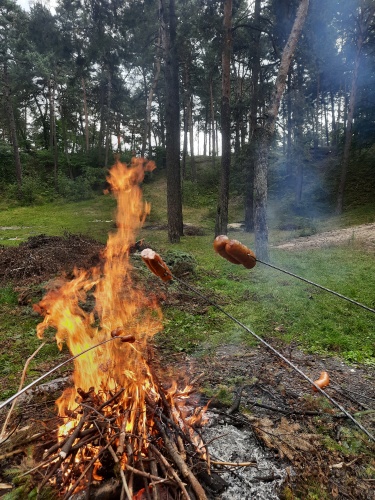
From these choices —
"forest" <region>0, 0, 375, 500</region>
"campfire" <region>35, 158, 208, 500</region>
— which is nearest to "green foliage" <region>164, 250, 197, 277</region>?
"forest" <region>0, 0, 375, 500</region>

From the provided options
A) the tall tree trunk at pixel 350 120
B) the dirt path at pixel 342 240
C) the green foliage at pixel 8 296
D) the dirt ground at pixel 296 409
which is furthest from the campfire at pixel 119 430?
the tall tree trunk at pixel 350 120

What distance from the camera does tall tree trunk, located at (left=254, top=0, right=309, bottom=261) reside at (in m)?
9.00

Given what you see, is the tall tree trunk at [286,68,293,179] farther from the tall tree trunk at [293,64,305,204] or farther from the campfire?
the campfire

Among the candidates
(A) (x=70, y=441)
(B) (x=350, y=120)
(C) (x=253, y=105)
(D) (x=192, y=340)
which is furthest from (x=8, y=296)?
(B) (x=350, y=120)

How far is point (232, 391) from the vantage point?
3703mm

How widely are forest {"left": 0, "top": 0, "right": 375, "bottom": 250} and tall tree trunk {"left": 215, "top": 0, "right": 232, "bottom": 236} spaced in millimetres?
44

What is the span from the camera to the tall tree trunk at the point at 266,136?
29.5ft

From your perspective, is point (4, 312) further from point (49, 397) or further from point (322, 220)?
point (322, 220)

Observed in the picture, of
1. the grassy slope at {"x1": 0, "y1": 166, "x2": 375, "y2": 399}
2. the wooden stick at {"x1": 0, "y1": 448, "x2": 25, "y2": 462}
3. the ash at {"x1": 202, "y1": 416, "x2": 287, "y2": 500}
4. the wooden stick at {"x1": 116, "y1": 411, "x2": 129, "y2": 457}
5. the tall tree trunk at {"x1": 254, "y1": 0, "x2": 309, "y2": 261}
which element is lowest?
the grassy slope at {"x1": 0, "y1": 166, "x2": 375, "y2": 399}

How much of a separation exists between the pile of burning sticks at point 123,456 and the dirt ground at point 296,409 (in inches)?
22.6

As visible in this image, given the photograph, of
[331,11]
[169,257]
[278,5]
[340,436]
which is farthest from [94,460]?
[331,11]

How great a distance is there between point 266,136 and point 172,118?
5.83 meters

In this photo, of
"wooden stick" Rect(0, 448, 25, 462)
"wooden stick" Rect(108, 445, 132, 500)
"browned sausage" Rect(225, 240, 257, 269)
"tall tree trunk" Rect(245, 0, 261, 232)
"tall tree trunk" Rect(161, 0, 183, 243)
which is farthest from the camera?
"tall tree trunk" Rect(245, 0, 261, 232)

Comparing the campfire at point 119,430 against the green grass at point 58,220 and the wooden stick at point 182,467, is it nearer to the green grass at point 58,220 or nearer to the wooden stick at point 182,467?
Answer: the wooden stick at point 182,467
